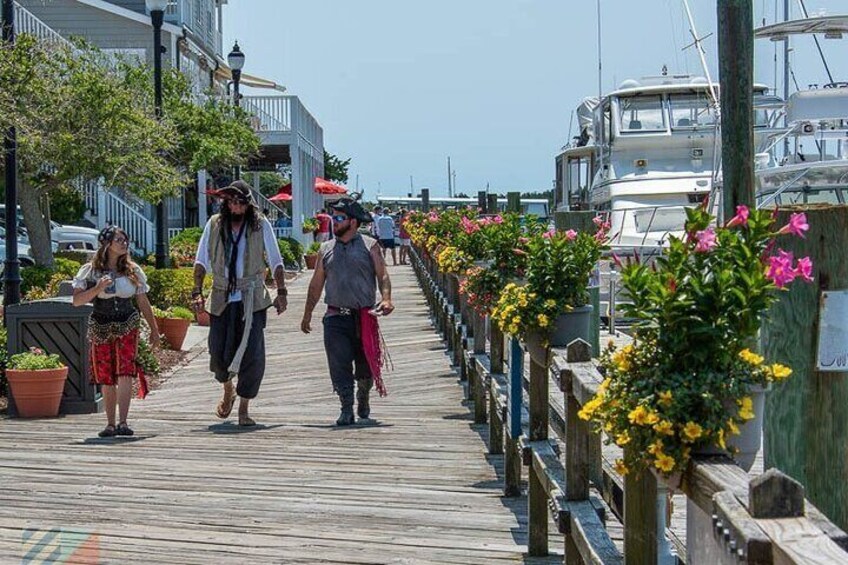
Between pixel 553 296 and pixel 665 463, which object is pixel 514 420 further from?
pixel 665 463

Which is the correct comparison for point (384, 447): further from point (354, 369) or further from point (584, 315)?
point (584, 315)

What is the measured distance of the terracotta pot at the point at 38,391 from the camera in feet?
33.1

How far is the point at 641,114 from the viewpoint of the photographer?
70.1 ft

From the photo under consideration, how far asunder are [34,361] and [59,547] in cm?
407

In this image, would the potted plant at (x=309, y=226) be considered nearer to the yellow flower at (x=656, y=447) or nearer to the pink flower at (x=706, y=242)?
the pink flower at (x=706, y=242)

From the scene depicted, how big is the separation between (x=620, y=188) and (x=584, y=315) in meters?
13.7

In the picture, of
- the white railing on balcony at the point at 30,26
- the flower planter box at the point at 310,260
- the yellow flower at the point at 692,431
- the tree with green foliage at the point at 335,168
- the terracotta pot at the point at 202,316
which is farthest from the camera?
the tree with green foliage at the point at 335,168

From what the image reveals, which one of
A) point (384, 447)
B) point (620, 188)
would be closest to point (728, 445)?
point (384, 447)

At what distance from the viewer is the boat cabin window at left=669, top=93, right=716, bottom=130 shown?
2097 centimetres

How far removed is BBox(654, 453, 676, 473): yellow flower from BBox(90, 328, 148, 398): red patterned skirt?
6419mm

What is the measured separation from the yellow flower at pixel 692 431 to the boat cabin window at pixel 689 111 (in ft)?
59.7

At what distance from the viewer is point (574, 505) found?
5125 mm

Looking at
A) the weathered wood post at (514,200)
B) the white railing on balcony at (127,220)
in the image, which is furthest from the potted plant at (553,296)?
the white railing on balcony at (127,220)

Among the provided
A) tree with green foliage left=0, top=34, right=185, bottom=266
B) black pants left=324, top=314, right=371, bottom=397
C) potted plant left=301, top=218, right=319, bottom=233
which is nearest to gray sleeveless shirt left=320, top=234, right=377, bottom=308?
black pants left=324, top=314, right=371, bottom=397
